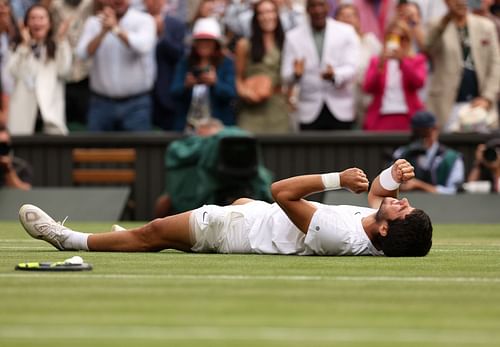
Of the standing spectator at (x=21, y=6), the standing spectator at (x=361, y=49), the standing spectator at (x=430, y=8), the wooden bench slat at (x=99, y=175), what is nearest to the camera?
the standing spectator at (x=361, y=49)

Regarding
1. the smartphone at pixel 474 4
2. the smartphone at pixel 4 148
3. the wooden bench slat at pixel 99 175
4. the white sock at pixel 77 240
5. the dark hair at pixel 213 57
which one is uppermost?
the smartphone at pixel 474 4

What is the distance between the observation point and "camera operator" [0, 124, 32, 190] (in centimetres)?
1866

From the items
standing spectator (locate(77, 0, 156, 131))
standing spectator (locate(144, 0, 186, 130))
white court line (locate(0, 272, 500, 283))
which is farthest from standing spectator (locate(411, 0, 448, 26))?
white court line (locate(0, 272, 500, 283))

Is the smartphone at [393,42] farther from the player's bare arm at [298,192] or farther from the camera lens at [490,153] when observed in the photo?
the player's bare arm at [298,192]

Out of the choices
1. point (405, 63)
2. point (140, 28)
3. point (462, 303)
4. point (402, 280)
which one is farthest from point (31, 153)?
point (462, 303)

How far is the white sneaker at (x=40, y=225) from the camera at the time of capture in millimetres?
10711

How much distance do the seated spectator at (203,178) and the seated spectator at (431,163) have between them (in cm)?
182

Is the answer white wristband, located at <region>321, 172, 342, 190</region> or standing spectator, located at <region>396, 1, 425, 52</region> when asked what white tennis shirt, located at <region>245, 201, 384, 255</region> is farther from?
standing spectator, located at <region>396, 1, 425, 52</region>

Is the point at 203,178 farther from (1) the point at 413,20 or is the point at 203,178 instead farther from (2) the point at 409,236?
(2) the point at 409,236

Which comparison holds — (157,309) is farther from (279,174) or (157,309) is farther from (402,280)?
(279,174)

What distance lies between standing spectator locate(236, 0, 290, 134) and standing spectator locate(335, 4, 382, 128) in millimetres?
985

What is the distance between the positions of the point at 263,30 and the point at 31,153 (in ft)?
11.7

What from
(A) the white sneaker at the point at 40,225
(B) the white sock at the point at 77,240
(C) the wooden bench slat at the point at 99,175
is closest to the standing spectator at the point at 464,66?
(C) the wooden bench slat at the point at 99,175

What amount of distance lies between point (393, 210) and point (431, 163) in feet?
27.4
